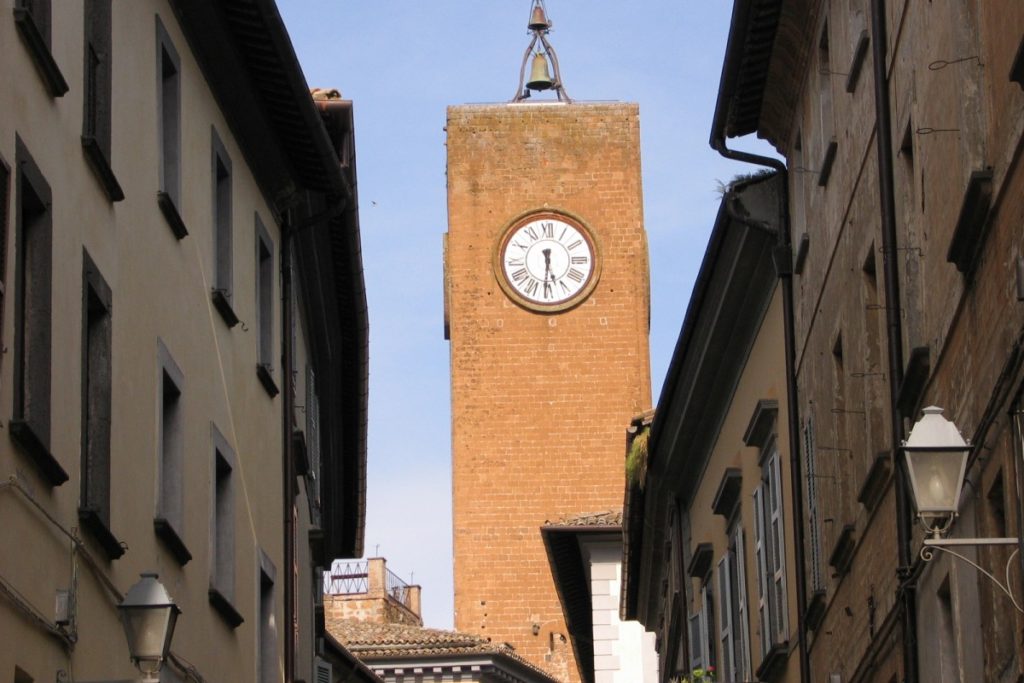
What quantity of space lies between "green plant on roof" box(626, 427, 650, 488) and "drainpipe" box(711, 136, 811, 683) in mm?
10062

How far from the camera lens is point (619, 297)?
58.2 meters

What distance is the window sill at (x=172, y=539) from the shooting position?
1511 centimetres

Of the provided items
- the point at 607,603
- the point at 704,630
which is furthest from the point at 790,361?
the point at 607,603

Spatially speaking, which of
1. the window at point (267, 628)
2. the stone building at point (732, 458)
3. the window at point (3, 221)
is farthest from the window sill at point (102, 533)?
the stone building at point (732, 458)

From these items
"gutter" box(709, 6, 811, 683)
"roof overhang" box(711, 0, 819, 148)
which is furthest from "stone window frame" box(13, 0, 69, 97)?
"gutter" box(709, 6, 811, 683)

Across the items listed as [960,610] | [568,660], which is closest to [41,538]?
[960,610]

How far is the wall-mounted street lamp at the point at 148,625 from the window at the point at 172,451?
13.3ft

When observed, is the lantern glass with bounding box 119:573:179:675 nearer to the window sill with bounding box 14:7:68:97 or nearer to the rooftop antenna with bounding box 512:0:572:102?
the window sill with bounding box 14:7:68:97

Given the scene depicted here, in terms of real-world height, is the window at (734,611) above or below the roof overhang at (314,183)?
below

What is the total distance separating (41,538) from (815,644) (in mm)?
8460

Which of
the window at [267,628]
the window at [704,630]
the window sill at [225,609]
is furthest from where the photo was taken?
the window at [704,630]

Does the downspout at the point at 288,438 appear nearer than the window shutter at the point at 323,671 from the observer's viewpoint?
Yes

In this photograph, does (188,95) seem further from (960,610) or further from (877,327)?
(960,610)

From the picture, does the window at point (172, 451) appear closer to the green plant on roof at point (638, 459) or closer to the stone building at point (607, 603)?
the green plant on roof at point (638, 459)
